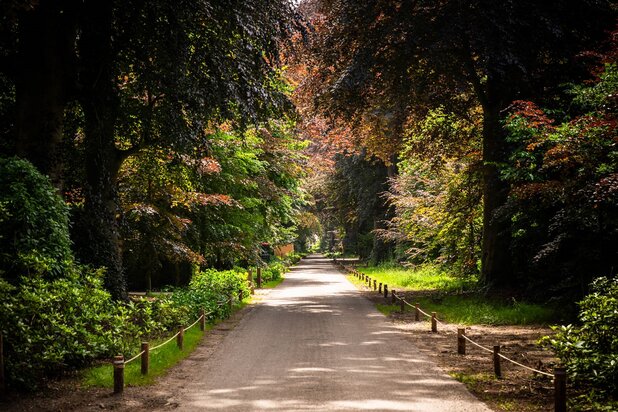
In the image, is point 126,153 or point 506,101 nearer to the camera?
point 126,153

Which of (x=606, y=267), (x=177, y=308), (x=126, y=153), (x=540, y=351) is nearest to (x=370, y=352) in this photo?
(x=540, y=351)

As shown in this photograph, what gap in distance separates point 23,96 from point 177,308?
5870mm

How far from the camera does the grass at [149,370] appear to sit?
8.72 m

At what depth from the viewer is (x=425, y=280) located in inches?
1129

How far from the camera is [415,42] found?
54.2 ft

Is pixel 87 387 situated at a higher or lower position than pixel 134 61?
lower

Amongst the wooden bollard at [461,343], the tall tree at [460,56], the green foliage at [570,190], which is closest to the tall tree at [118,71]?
the tall tree at [460,56]

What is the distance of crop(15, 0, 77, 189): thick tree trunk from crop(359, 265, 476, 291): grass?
53.4 feet

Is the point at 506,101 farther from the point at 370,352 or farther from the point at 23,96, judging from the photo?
the point at 23,96

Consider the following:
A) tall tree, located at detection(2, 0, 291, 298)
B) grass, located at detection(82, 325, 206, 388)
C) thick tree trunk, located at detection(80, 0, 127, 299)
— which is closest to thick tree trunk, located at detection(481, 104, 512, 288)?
tall tree, located at detection(2, 0, 291, 298)

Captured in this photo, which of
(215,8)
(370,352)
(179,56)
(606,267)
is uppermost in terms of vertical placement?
(215,8)

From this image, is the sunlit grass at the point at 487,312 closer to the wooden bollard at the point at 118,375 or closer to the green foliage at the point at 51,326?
the green foliage at the point at 51,326

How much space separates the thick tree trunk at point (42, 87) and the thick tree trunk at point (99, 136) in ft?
2.96

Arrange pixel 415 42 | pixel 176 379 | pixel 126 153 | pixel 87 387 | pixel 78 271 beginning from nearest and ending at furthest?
1. pixel 87 387
2. pixel 176 379
3. pixel 78 271
4. pixel 126 153
5. pixel 415 42
